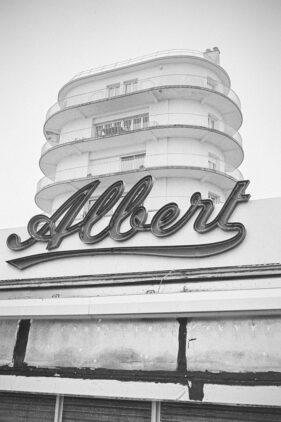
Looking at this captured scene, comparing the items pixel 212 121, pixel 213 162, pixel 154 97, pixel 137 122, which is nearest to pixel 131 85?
pixel 154 97

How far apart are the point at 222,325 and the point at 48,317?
267 centimetres

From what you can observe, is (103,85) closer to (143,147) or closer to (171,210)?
(143,147)

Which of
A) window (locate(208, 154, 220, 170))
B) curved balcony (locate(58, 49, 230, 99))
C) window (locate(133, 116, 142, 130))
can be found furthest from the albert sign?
curved balcony (locate(58, 49, 230, 99))

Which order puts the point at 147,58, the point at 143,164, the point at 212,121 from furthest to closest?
the point at 147,58 → the point at 212,121 → the point at 143,164

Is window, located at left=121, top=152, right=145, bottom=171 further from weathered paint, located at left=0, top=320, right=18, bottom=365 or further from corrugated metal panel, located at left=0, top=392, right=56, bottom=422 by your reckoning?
corrugated metal panel, located at left=0, top=392, right=56, bottom=422

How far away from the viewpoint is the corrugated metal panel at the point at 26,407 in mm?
6277

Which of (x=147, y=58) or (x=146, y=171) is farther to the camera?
(x=147, y=58)

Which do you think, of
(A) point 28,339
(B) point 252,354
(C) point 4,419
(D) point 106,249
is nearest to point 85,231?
(D) point 106,249

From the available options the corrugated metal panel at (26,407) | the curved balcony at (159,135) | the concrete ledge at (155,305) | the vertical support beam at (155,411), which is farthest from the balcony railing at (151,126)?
the vertical support beam at (155,411)

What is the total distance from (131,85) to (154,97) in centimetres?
258

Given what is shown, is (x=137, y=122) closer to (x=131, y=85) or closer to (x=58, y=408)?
(x=131, y=85)

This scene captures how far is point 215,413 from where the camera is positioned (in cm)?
542

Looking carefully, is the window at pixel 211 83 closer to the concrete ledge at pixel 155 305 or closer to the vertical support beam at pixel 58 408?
the concrete ledge at pixel 155 305

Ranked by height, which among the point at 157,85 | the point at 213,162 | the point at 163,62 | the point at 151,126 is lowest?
the point at 213,162
